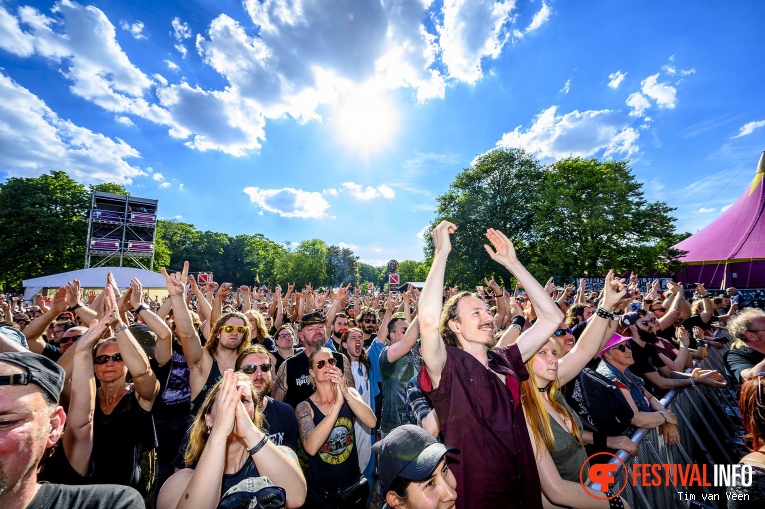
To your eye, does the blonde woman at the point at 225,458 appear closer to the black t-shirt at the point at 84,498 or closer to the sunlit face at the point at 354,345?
the black t-shirt at the point at 84,498

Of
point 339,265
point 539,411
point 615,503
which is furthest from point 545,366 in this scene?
point 339,265

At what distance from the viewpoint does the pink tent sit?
73.1ft

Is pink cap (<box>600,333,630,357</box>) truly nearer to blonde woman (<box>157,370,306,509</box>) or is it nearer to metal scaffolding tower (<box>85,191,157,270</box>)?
blonde woman (<box>157,370,306,509</box>)

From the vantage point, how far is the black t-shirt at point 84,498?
1.36 metres

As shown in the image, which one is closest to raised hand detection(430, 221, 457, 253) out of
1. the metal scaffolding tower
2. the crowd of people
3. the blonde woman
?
the crowd of people

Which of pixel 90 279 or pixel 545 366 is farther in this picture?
pixel 90 279

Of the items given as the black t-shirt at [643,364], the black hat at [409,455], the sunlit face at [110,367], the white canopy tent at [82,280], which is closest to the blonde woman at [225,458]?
the black hat at [409,455]

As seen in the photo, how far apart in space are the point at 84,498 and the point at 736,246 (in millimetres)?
34388

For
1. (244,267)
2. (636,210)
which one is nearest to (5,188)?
(244,267)

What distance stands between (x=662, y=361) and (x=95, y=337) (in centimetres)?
690

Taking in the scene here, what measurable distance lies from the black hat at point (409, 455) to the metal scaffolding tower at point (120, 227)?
39.6m

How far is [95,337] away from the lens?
2.23 m

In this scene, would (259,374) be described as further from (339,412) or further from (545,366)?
(545,366)

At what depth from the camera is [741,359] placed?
13.7ft
